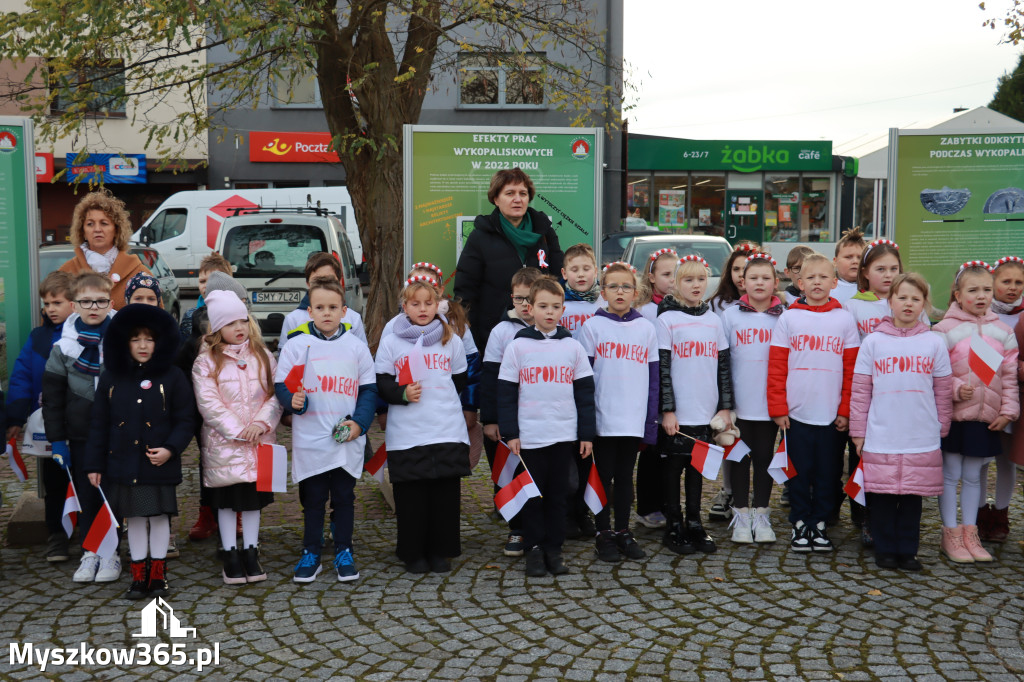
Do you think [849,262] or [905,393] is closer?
[905,393]

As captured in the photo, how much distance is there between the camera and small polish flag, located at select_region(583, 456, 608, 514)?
5.17 meters

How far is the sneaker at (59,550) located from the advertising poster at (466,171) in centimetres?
295

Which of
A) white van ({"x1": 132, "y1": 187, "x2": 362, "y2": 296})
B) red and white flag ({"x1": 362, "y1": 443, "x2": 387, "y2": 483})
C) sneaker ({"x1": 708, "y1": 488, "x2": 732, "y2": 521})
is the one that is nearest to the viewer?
red and white flag ({"x1": 362, "y1": 443, "x2": 387, "y2": 483})

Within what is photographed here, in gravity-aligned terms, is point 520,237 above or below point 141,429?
above

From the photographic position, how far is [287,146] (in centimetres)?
2558

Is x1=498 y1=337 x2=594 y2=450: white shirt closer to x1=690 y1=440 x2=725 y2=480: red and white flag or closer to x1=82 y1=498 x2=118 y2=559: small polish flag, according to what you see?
x1=690 y1=440 x2=725 y2=480: red and white flag

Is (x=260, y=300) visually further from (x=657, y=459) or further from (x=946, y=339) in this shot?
(x=946, y=339)

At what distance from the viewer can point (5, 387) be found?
235 inches

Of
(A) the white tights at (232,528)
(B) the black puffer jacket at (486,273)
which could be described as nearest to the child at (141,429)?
(A) the white tights at (232,528)

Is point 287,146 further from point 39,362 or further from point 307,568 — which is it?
point 307,568

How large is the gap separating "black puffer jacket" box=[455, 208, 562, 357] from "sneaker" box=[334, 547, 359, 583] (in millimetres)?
1644

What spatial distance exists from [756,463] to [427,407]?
1984 mm

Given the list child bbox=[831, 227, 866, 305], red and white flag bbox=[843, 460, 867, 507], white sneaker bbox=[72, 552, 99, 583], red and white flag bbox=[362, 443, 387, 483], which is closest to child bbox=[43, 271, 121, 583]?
white sneaker bbox=[72, 552, 99, 583]

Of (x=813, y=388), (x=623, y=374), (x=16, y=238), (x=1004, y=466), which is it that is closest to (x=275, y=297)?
(x=16, y=238)
